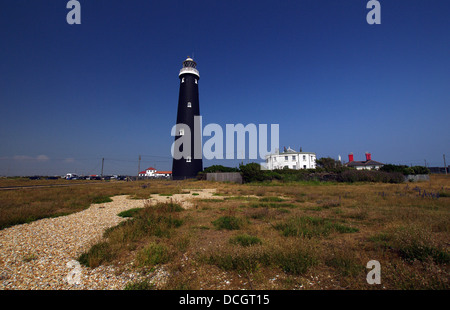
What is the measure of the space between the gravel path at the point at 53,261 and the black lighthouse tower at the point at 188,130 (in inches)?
1065

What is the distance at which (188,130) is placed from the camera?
114 feet

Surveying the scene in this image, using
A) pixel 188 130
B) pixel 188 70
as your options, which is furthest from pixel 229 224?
pixel 188 70

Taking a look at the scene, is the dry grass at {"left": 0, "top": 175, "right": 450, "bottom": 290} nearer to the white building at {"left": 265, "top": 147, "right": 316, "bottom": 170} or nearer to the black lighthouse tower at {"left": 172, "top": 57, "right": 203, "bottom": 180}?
the black lighthouse tower at {"left": 172, "top": 57, "right": 203, "bottom": 180}

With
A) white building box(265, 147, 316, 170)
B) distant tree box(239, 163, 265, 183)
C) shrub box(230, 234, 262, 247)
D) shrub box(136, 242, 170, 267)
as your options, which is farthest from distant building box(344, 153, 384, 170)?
shrub box(136, 242, 170, 267)

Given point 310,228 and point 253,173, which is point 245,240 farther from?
point 253,173

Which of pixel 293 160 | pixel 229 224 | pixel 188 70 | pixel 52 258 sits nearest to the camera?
pixel 52 258

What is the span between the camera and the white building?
51625 millimetres

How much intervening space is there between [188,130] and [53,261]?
31.0 metres

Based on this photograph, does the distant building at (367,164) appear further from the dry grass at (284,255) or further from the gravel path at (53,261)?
the gravel path at (53,261)

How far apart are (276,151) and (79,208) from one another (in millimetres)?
50308

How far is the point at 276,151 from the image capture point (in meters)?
55.5
